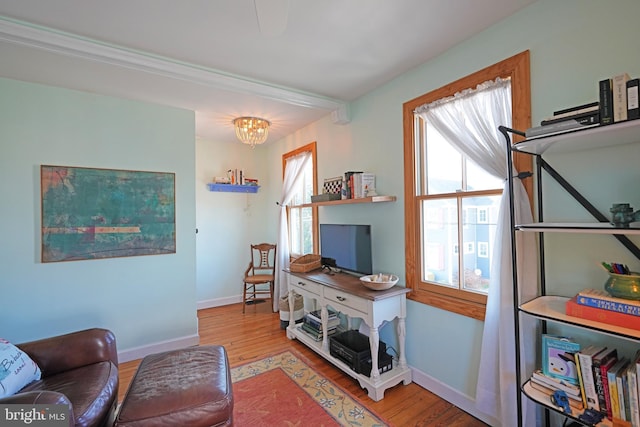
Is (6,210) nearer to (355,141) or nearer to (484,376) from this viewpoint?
(355,141)

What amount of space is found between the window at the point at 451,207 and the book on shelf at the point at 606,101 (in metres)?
0.54

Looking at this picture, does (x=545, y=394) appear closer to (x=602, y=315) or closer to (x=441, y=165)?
(x=602, y=315)

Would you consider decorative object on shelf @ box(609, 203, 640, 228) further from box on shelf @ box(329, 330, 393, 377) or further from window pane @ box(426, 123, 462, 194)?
box on shelf @ box(329, 330, 393, 377)

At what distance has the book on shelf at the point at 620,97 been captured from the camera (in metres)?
1.13

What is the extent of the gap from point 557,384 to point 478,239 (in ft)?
2.98

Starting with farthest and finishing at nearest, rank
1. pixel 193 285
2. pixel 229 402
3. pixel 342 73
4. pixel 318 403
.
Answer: pixel 193 285 → pixel 342 73 → pixel 318 403 → pixel 229 402

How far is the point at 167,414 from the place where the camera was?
140 centimetres

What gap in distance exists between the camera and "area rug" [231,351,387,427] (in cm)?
195

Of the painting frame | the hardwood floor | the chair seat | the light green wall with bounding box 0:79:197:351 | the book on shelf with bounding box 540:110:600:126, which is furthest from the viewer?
the chair seat

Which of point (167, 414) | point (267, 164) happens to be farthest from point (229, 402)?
point (267, 164)

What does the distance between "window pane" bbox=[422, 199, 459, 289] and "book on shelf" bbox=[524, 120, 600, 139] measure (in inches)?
34.6

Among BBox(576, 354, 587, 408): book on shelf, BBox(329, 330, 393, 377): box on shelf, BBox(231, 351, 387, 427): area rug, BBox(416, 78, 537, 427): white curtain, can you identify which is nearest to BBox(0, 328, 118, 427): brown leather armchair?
BBox(231, 351, 387, 427): area rug

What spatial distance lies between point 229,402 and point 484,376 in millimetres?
1501

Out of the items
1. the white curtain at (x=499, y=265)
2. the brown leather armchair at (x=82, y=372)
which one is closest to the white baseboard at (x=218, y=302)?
the brown leather armchair at (x=82, y=372)
